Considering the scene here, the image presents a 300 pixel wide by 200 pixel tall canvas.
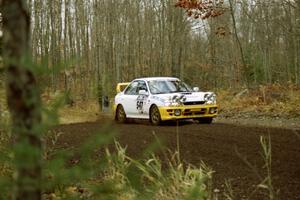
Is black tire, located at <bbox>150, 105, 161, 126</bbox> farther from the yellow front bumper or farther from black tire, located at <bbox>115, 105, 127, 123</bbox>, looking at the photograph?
black tire, located at <bbox>115, 105, 127, 123</bbox>

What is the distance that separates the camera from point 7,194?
81.5 inches

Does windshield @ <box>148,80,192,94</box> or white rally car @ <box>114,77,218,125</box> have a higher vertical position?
windshield @ <box>148,80,192,94</box>

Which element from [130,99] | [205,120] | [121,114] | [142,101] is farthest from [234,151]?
[121,114]

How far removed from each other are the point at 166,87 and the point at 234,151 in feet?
25.1

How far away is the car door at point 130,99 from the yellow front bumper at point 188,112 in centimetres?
182

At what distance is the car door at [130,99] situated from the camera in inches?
717

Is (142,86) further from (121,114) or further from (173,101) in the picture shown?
(173,101)

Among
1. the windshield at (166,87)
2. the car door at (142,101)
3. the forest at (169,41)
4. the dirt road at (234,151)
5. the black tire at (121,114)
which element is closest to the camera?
the dirt road at (234,151)

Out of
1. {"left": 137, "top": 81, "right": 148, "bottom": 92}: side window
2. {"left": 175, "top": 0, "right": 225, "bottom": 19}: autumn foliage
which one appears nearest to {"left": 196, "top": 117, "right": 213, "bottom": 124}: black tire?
{"left": 137, "top": 81, "right": 148, "bottom": 92}: side window

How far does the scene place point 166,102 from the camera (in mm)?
16453

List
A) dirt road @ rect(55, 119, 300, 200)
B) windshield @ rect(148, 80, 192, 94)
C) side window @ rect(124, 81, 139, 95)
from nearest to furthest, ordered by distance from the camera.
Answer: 1. dirt road @ rect(55, 119, 300, 200)
2. windshield @ rect(148, 80, 192, 94)
3. side window @ rect(124, 81, 139, 95)

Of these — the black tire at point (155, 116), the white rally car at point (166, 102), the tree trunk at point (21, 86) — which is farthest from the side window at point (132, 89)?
the tree trunk at point (21, 86)

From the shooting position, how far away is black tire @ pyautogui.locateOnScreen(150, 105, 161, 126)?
55.2ft

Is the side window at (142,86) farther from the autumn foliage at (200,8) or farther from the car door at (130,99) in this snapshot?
the autumn foliage at (200,8)
